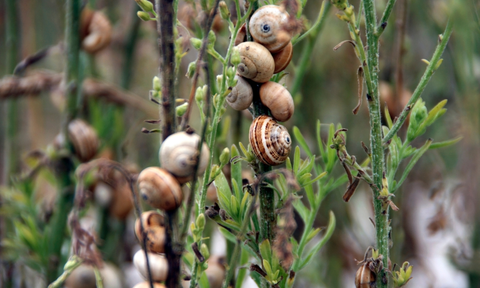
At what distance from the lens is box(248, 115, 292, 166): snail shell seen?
417 mm

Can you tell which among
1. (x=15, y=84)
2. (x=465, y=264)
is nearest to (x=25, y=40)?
(x=15, y=84)

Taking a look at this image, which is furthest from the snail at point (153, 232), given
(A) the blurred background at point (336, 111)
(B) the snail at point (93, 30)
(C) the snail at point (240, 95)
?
(B) the snail at point (93, 30)


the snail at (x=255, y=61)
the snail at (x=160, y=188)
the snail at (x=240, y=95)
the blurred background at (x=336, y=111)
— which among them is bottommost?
the blurred background at (x=336, y=111)

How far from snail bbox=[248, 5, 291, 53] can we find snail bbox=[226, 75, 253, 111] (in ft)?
0.13

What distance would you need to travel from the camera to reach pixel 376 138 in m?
0.44

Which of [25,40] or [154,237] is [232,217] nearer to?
[154,237]

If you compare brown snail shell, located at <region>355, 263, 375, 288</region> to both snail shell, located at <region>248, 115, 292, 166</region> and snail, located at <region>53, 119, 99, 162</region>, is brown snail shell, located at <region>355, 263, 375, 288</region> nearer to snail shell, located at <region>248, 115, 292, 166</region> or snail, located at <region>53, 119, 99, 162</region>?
snail shell, located at <region>248, 115, 292, 166</region>

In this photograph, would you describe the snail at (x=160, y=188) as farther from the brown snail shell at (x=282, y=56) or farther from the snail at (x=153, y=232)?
the brown snail shell at (x=282, y=56)

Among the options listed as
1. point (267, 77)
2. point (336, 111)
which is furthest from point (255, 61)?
point (336, 111)

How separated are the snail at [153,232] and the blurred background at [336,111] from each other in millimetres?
316

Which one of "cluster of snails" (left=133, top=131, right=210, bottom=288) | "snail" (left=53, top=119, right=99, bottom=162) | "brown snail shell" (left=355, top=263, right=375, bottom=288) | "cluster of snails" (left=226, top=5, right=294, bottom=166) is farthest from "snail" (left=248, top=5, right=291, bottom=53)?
"snail" (left=53, top=119, right=99, bottom=162)

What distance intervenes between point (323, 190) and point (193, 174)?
22 cm

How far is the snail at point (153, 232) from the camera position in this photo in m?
0.38

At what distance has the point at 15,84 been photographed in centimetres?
78
